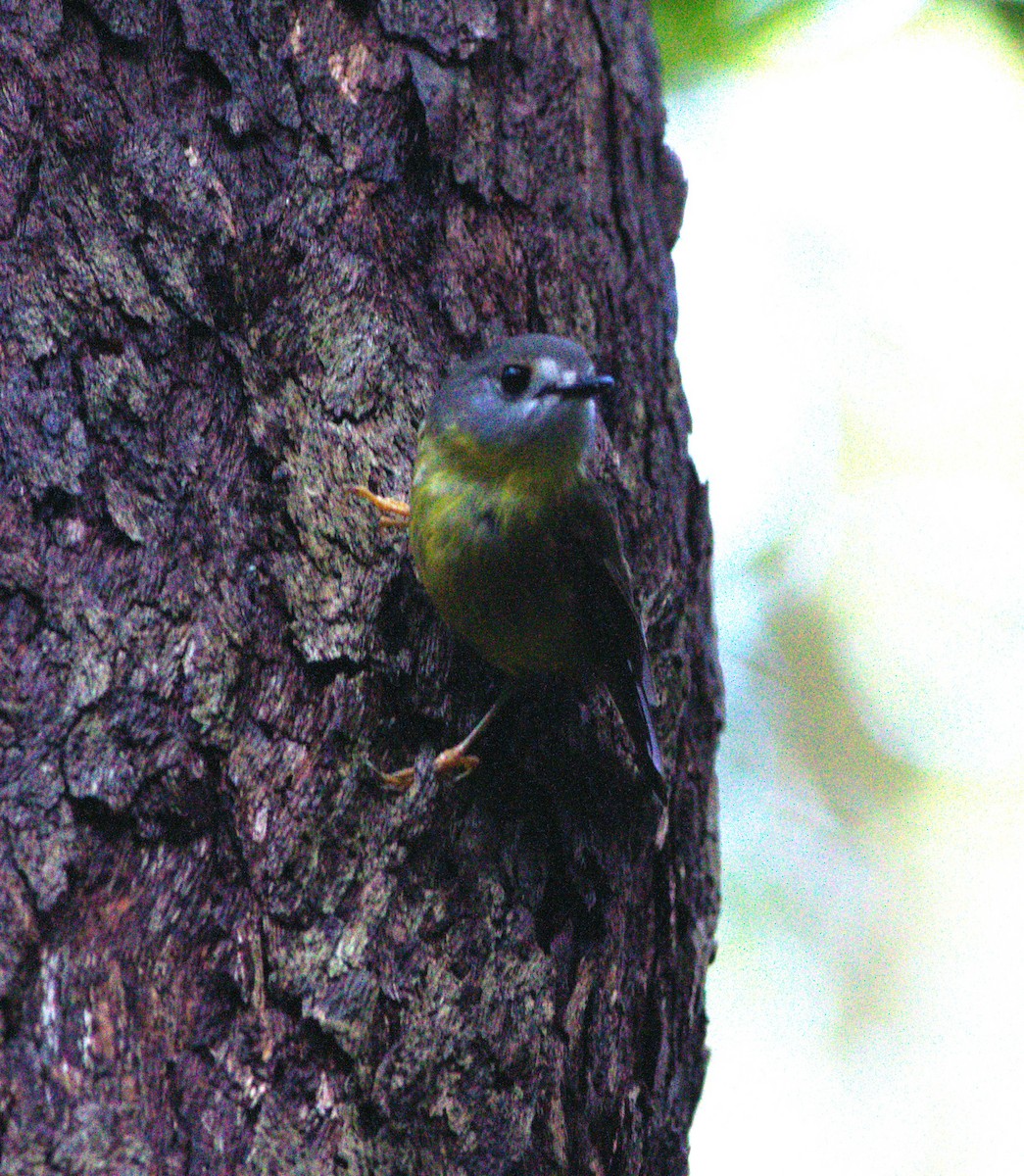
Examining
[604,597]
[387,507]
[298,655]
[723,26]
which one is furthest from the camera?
[723,26]

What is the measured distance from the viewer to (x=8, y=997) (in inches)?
71.7

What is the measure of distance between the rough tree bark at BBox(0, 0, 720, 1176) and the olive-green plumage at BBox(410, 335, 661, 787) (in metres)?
0.07

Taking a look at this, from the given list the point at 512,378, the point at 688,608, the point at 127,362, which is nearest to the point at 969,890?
the point at 688,608

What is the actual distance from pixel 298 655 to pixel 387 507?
0.43 metres

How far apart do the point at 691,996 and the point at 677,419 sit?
4.54 ft

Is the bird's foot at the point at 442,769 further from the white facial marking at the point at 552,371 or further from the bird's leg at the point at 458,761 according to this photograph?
the white facial marking at the point at 552,371

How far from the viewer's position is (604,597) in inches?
112

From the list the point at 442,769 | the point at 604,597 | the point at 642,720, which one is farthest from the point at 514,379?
the point at 442,769

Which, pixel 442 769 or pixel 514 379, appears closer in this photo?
pixel 442 769

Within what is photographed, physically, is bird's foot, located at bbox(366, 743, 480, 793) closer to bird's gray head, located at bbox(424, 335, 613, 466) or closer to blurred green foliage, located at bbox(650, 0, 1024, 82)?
bird's gray head, located at bbox(424, 335, 613, 466)

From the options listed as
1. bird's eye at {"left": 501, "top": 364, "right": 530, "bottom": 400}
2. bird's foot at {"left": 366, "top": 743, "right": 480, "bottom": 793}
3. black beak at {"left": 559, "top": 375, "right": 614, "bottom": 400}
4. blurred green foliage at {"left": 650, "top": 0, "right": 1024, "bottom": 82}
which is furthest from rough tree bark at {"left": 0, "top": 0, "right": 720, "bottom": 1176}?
blurred green foliage at {"left": 650, "top": 0, "right": 1024, "bottom": 82}

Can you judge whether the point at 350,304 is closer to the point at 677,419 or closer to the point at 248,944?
the point at 677,419

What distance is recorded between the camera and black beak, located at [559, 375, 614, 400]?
2609 millimetres

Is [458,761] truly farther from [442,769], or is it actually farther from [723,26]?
[723,26]
